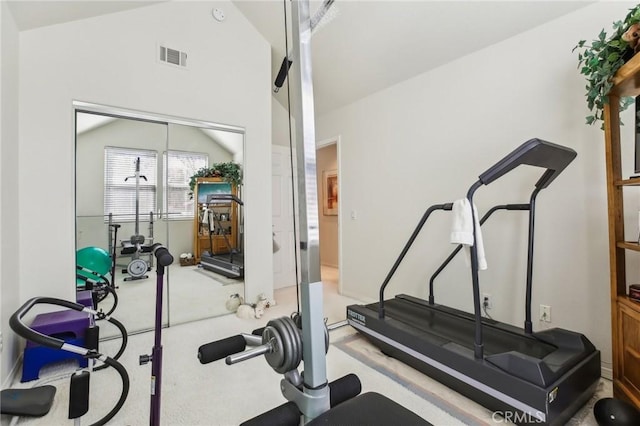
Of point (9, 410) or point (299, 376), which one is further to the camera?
point (9, 410)

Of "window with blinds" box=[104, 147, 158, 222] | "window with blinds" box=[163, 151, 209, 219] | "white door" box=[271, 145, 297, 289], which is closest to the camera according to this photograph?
"window with blinds" box=[104, 147, 158, 222]

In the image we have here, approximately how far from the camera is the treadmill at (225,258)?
3.37 metres

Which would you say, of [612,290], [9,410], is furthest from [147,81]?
[612,290]

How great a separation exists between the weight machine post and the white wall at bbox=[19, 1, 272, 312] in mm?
2643

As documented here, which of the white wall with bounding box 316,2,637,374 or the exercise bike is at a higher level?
the white wall with bounding box 316,2,637,374

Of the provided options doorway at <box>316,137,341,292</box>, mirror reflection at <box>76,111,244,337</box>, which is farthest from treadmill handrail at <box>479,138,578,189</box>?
doorway at <box>316,137,341,292</box>

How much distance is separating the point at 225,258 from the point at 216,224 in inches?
16.6

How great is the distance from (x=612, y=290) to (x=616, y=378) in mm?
497

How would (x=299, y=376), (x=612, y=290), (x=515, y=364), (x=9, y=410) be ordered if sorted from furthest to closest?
(x=612, y=290), (x=515, y=364), (x=9, y=410), (x=299, y=376)

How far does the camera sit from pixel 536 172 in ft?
7.78

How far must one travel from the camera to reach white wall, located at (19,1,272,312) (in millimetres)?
2389

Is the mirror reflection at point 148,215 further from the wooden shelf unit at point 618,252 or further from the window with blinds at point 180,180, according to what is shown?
the wooden shelf unit at point 618,252

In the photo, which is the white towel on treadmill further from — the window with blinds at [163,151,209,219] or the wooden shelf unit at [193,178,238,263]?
the window with blinds at [163,151,209,219]

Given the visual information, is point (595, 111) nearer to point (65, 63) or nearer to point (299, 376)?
point (299, 376)
